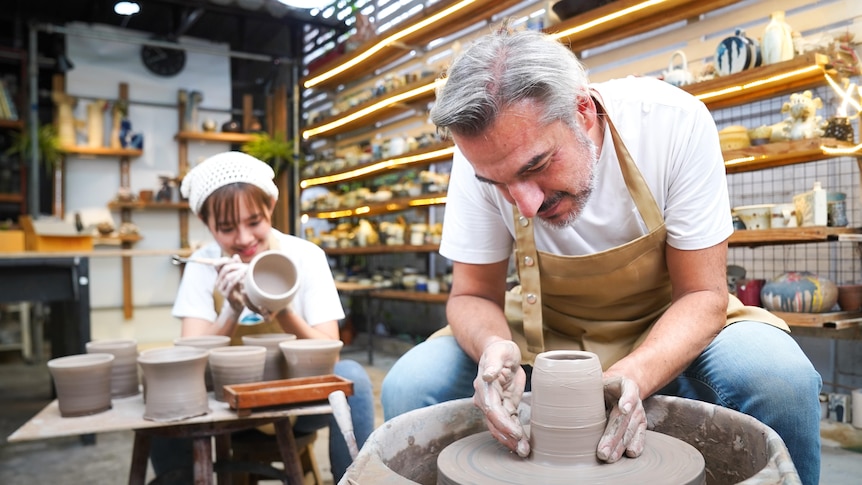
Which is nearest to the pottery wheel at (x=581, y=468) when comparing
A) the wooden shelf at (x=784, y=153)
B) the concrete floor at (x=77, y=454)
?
the concrete floor at (x=77, y=454)

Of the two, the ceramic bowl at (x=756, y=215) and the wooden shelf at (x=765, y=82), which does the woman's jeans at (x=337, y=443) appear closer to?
the ceramic bowl at (x=756, y=215)

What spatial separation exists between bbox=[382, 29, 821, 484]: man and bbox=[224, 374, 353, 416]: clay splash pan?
0.21 meters

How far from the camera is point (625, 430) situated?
102cm

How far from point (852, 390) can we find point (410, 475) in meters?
3.16

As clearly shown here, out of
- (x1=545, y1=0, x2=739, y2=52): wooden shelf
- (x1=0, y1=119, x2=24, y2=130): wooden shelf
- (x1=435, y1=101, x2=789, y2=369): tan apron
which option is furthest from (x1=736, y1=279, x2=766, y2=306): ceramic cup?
(x1=0, y1=119, x2=24, y2=130): wooden shelf

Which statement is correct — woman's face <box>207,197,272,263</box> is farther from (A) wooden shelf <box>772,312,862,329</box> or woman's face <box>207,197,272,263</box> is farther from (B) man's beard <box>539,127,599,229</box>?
(A) wooden shelf <box>772,312,862,329</box>

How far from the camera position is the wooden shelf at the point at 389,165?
5.52 m

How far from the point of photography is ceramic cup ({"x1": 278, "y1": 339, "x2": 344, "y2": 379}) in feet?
6.07

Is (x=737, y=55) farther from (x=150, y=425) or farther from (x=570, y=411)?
(x=150, y=425)

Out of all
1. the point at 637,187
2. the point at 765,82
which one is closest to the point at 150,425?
the point at 637,187

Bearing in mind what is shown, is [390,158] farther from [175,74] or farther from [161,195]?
[175,74]

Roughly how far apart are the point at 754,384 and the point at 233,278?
1.43m

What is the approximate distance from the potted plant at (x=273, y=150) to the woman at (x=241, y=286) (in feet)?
18.5

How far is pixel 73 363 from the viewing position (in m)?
1.75
